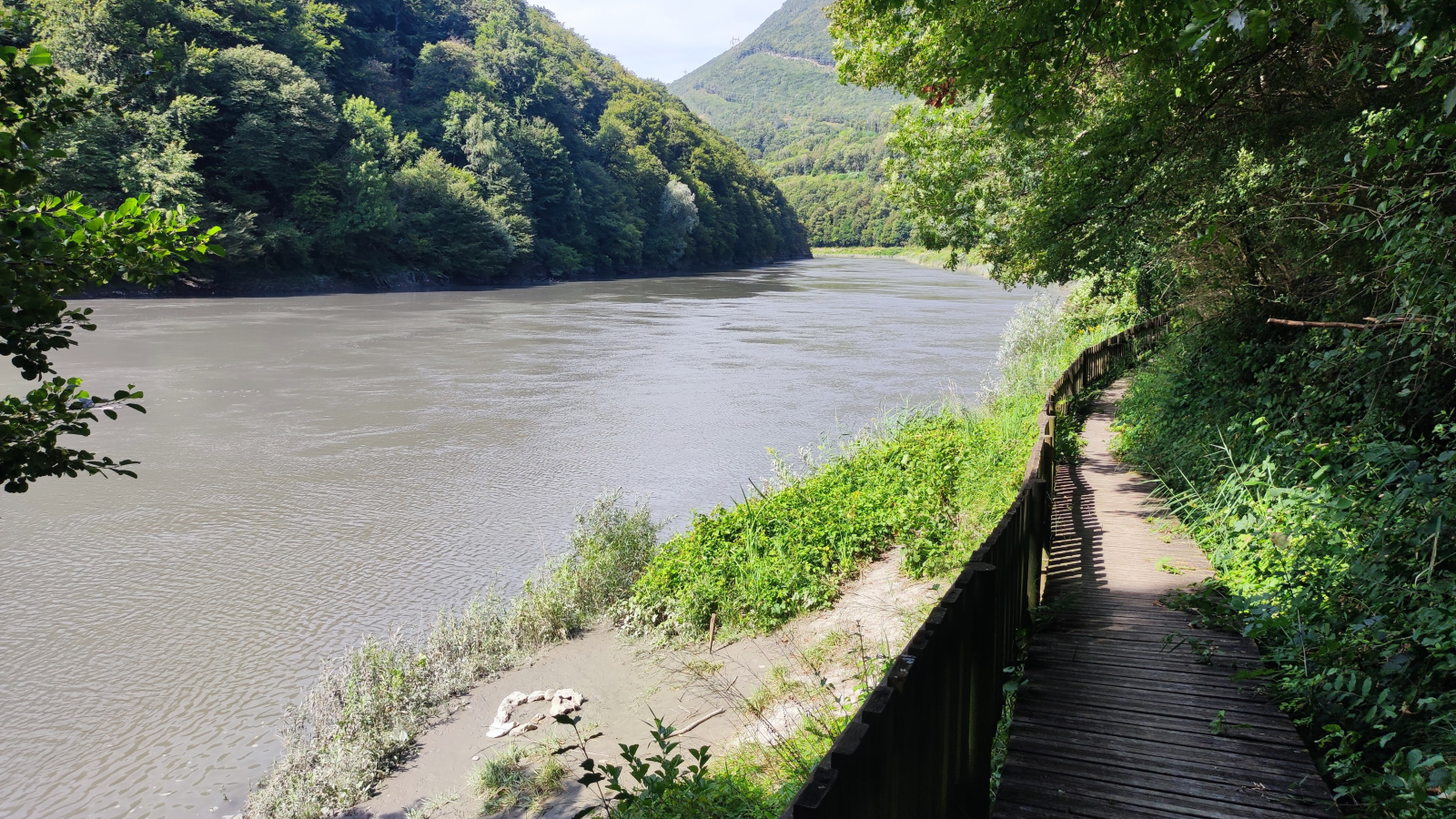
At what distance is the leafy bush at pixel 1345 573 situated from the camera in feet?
12.0

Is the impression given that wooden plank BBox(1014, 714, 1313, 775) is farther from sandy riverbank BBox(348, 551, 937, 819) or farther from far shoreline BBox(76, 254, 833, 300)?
far shoreline BBox(76, 254, 833, 300)

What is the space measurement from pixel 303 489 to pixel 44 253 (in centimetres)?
1272

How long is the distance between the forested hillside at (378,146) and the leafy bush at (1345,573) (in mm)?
27818

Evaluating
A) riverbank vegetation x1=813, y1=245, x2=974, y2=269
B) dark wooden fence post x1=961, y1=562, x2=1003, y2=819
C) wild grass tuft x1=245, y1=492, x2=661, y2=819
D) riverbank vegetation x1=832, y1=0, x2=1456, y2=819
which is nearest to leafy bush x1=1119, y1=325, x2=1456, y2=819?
riverbank vegetation x1=832, y1=0, x2=1456, y2=819

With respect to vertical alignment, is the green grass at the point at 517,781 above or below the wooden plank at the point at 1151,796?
below

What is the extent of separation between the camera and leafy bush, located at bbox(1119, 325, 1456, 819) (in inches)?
144

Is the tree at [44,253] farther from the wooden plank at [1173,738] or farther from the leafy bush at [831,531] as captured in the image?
the leafy bush at [831,531]

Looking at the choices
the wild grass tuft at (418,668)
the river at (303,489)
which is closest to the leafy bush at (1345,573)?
the wild grass tuft at (418,668)

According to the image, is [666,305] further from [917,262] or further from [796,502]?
[917,262]

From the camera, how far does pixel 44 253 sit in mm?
3047

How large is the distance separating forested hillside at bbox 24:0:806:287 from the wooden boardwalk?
89.9 ft

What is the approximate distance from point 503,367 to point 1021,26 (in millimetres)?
23154

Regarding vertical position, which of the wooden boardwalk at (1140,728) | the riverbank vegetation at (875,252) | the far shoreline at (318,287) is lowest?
the wooden boardwalk at (1140,728)

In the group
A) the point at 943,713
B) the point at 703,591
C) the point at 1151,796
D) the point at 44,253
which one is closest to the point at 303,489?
the point at 703,591
